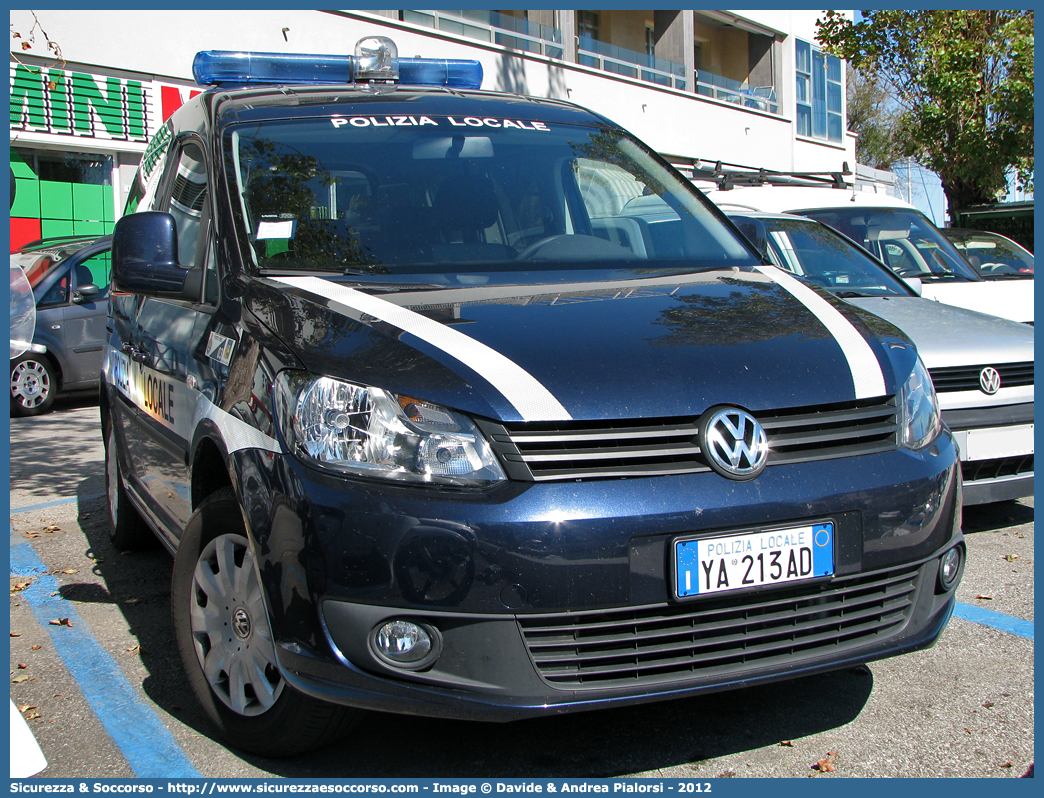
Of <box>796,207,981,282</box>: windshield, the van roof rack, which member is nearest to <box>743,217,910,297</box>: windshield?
<box>796,207,981,282</box>: windshield

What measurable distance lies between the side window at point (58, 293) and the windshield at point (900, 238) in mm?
7268

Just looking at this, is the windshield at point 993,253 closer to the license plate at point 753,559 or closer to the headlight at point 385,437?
the license plate at point 753,559

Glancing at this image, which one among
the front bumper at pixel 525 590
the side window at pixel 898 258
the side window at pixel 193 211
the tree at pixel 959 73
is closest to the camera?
the front bumper at pixel 525 590

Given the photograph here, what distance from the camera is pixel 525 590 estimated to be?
238 cm

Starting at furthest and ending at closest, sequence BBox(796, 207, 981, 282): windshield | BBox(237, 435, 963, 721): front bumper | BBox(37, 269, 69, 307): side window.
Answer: BBox(37, 269, 69, 307): side window < BBox(796, 207, 981, 282): windshield < BBox(237, 435, 963, 721): front bumper

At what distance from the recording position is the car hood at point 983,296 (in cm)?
710

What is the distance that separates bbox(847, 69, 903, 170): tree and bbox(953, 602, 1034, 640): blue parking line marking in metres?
48.6

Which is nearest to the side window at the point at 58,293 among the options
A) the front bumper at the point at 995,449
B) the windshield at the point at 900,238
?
the windshield at the point at 900,238

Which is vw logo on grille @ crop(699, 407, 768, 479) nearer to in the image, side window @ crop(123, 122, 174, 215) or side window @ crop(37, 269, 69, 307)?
side window @ crop(123, 122, 174, 215)

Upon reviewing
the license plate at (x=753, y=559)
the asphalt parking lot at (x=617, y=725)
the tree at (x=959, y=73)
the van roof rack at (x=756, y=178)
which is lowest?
the asphalt parking lot at (x=617, y=725)

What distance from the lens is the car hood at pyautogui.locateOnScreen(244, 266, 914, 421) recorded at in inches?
98.1

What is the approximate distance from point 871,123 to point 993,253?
4301 cm

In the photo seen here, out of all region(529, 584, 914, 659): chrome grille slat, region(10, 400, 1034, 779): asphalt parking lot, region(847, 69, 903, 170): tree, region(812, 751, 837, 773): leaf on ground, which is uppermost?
region(847, 69, 903, 170): tree

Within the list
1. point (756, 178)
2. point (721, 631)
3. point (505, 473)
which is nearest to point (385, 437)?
point (505, 473)
